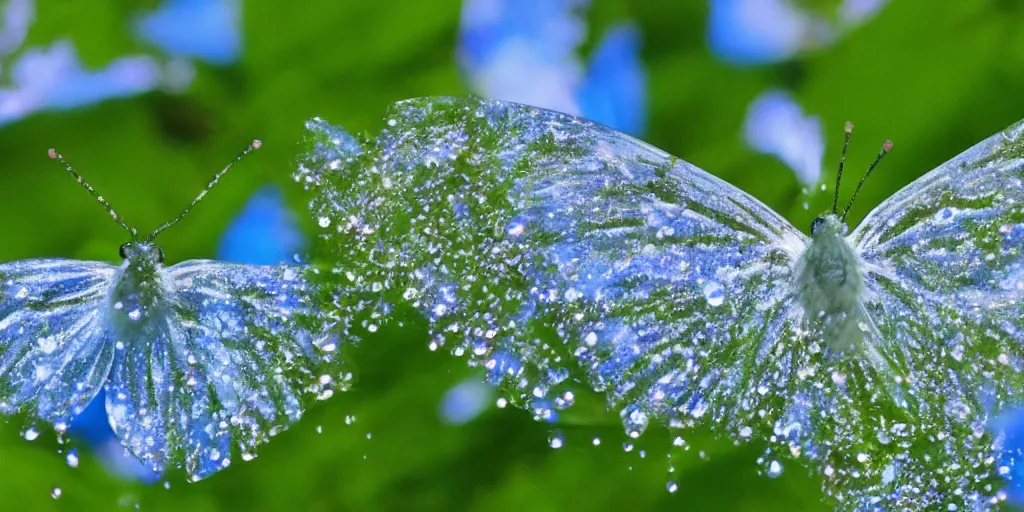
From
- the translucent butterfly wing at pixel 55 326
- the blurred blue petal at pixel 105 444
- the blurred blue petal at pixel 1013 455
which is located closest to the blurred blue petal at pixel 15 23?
the translucent butterfly wing at pixel 55 326

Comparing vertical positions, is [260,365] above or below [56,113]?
below

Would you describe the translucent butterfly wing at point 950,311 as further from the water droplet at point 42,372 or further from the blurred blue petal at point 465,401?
the water droplet at point 42,372

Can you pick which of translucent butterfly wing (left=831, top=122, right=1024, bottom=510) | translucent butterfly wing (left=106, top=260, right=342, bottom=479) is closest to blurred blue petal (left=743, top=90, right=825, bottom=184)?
translucent butterfly wing (left=831, top=122, right=1024, bottom=510)

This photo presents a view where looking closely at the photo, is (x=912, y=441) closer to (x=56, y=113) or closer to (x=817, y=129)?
(x=817, y=129)

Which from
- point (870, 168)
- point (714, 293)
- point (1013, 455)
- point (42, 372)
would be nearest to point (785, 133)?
point (870, 168)

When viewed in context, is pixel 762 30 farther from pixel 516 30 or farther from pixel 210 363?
pixel 210 363

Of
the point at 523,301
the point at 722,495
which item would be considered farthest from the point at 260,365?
the point at 722,495
